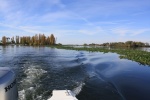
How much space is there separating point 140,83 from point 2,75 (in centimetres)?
1301

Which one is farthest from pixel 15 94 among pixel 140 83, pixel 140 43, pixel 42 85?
pixel 140 43

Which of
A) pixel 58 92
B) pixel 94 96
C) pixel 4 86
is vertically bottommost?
pixel 94 96

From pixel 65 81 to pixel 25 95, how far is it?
5065mm

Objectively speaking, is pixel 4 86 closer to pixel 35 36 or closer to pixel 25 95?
pixel 25 95

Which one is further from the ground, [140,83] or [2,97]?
[2,97]

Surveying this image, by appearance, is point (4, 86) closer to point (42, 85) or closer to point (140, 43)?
point (42, 85)

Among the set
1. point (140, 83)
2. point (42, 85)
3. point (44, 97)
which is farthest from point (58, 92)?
point (140, 83)

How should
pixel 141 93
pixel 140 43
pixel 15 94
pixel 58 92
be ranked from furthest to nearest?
pixel 140 43 < pixel 141 93 < pixel 58 92 < pixel 15 94

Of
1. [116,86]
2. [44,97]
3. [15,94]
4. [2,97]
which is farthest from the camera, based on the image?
[116,86]

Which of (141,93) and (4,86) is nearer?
(4,86)

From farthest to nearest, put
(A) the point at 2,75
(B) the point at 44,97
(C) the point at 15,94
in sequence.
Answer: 1. (B) the point at 44,97
2. (C) the point at 15,94
3. (A) the point at 2,75

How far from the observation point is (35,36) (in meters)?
195

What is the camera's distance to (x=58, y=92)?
9.29 meters

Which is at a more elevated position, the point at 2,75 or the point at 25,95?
the point at 2,75
